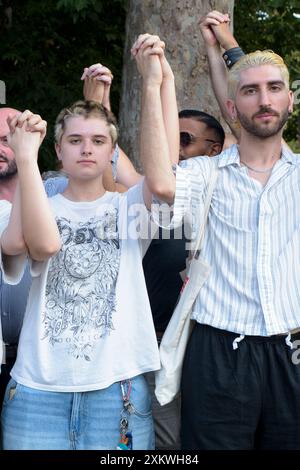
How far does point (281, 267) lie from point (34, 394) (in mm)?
994

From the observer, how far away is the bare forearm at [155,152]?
2.99 m

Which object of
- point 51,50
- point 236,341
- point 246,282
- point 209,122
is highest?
point 51,50

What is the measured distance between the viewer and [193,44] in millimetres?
5672

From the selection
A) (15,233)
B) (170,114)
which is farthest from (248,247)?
(15,233)

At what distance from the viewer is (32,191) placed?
2.93 meters

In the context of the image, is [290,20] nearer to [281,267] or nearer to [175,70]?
[175,70]

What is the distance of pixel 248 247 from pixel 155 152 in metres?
0.49

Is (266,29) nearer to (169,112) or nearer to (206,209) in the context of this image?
(169,112)

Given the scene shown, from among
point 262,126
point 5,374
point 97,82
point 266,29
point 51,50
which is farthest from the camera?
point 266,29

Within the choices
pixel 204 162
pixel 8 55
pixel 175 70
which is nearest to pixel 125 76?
pixel 175 70

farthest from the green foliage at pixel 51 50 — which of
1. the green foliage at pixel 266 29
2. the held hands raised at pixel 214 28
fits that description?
the held hands raised at pixel 214 28

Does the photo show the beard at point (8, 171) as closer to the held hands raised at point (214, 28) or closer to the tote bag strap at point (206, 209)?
the tote bag strap at point (206, 209)

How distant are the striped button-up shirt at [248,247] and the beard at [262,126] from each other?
0.44 feet

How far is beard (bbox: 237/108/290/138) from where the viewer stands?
10.4 ft
